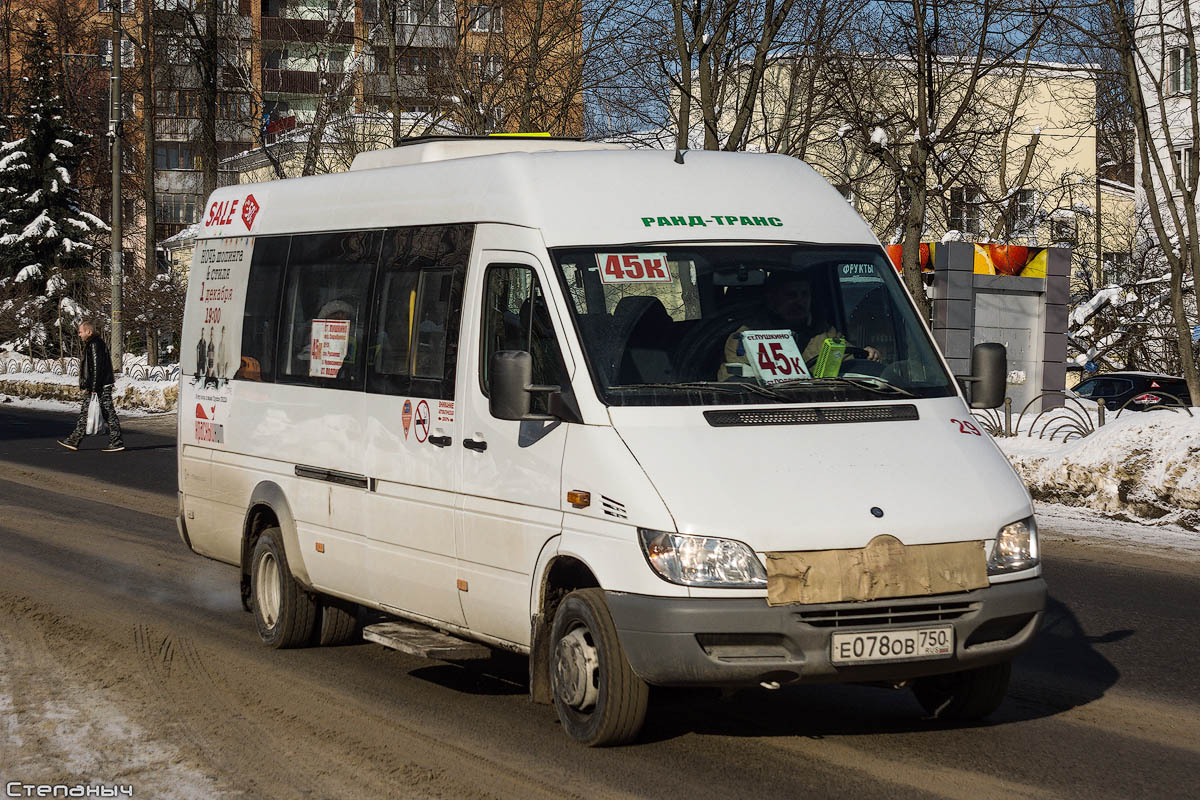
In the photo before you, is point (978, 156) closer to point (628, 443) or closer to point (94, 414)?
point (94, 414)

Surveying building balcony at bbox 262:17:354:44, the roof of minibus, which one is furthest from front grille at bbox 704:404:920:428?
building balcony at bbox 262:17:354:44

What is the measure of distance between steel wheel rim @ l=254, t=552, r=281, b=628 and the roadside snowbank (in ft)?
70.0

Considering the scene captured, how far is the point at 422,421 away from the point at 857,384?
2.04 meters

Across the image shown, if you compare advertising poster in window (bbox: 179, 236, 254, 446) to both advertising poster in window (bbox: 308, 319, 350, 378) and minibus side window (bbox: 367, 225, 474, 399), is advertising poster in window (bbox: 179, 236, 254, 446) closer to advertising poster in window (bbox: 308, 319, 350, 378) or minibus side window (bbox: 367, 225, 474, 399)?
advertising poster in window (bbox: 308, 319, 350, 378)

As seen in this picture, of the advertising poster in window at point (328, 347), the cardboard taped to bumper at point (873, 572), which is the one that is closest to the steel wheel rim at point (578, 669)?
the cardboard taped to bumper at point (873, 572)

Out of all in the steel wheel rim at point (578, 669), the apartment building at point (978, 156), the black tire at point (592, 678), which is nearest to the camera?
the black tire at point (592, 678)

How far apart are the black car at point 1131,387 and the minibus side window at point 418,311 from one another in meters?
23.0

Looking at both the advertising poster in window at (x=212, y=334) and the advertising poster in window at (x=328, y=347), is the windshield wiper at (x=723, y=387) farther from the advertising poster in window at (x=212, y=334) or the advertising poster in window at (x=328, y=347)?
the advertising poster in window at (x=212, y=334)

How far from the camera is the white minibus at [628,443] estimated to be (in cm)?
585

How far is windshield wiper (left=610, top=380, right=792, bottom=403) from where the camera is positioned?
6.43 metres

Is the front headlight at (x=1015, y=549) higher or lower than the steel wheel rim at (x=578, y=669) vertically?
higher

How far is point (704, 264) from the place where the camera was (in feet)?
22.7

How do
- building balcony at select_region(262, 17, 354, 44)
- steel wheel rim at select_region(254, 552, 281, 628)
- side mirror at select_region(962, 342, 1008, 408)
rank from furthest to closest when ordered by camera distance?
1. building balcony at select_region(262, 17, 354, 44)
2. steel wheel rim at select_region(254, 552, 281, 628)
3. side mirror at select_region(962, 342, 1008, 408)

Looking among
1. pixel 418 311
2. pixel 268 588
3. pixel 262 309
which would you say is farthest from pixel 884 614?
pixel 262 309
